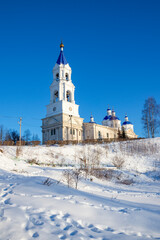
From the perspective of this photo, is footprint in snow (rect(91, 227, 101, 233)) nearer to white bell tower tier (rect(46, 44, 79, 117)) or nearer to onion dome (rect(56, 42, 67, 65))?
white bell tower tier (rect(46, 44, 79, 117))

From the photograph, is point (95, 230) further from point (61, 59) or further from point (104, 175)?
point (61, 59)

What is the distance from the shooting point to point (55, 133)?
40406mm

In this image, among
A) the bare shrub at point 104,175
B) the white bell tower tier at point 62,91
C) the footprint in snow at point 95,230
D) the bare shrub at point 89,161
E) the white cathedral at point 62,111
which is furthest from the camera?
the white bell tower tier at point 62,91

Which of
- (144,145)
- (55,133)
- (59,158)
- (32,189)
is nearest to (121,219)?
(32,189)

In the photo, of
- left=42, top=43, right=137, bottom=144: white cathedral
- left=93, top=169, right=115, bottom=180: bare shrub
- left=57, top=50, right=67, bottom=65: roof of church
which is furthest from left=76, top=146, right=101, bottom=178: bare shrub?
left=57, top=50, right=67, bottom=65: roof of church

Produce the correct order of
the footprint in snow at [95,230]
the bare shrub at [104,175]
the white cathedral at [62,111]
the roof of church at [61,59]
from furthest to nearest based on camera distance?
the roof of church at [61,59]
the white cathedral at [62,111]
the bare shrub at [104,175]
the footprint in snow at [95,230]

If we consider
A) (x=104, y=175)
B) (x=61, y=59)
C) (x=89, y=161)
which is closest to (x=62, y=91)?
(x=61, y=59)

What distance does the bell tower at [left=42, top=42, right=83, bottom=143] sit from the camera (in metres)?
39.7

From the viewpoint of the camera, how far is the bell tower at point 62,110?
130ft

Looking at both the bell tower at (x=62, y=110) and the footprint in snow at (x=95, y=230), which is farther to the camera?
the bell tower at (x=62, y=110)

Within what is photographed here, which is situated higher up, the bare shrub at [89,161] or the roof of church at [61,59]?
the roof of church at [61,59]

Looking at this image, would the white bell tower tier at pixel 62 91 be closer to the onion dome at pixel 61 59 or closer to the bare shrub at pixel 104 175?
the onion dome at pixel 61 59

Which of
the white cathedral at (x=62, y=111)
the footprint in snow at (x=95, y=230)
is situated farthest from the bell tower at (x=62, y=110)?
the footprint in snow at (x=95, y=230)

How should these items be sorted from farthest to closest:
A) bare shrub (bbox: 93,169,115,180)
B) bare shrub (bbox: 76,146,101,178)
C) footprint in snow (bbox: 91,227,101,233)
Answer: bare shrub (bbox: 76,146,101,178)
bare shrub (bbox: 93,169,115,180)
footprint in snow (bbox: 91,227,101,233)
